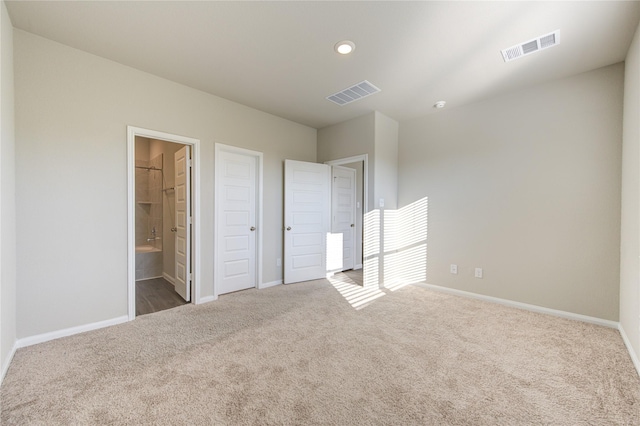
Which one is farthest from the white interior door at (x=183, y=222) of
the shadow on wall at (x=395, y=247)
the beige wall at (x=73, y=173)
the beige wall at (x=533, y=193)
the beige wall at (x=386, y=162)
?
the beige wall at (x=533, y=193)

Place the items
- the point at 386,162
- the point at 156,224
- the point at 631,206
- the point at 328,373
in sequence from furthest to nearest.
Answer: the point at 156,224 < the point at 386,162 < the point at 631,206 < the point at 328,373

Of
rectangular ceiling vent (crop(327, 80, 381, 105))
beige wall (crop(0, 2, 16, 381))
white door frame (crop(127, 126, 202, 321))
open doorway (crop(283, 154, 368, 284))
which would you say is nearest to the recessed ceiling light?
rectangular ceiling vent (crop(327, 80, 381, 105))

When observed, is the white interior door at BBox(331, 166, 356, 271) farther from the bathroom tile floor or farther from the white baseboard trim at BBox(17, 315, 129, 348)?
the white baseboard trim at BBox(17, 315, 129, 348)

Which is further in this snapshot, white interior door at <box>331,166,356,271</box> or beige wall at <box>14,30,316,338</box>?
white interior door at <box>331,166,356,271</box>

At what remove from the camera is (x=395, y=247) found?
4336 mm

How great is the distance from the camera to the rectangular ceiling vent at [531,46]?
228 centimetres

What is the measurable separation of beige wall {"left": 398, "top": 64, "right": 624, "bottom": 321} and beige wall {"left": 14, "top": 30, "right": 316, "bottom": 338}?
3.86 metres

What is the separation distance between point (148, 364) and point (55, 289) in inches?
49.8

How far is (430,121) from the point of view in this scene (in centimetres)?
406

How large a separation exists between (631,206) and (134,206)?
4.92m

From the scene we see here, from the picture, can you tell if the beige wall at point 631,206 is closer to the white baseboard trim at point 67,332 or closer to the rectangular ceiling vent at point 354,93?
the rectangular ceiling vent at point 354,93

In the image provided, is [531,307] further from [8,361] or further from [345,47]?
[8,361]

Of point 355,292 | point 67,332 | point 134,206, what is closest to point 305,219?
point 355,292

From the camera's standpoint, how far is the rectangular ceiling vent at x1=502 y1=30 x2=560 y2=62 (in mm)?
2275
